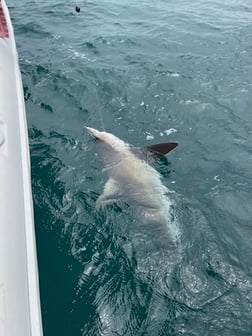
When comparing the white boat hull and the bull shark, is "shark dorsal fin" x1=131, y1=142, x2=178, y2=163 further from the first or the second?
the white boat hull

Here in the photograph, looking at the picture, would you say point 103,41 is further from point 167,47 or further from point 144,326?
point 144,326

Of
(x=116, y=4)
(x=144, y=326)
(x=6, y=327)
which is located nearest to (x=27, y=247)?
(x=6, y=327)

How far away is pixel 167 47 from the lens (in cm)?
959

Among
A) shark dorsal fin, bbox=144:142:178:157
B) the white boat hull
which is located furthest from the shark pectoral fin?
the white boat hull

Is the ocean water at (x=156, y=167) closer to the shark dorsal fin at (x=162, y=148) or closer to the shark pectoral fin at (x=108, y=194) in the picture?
the shark pectoral fin at (x=108, y=194)

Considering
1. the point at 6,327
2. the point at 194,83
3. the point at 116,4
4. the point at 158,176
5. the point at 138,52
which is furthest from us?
the point at 116,4

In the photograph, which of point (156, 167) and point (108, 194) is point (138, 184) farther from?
point (156, 167)

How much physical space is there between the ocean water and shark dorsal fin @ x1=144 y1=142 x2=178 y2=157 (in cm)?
20

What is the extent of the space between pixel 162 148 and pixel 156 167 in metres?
0.32

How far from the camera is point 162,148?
5.52 metres

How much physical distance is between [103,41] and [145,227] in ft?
23.0

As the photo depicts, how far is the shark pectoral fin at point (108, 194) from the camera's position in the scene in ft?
15.9

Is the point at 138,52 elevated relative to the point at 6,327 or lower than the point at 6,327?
lower

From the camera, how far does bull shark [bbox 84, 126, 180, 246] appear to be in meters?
4.55
